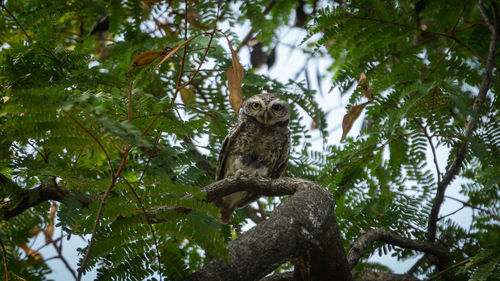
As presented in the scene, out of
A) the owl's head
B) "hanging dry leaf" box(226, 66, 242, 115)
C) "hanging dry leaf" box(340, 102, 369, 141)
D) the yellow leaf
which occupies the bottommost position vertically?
the yellow leaf

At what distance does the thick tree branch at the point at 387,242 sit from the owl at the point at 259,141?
1318 millimetres

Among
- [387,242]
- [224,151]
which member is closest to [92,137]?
[387,242]

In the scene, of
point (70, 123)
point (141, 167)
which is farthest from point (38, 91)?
point (141, 167)

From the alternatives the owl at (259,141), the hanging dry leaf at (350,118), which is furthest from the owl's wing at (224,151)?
the hanging dry leaf at (350,118)

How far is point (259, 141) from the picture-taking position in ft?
13.9

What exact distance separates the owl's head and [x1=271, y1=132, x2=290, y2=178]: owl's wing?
204mm

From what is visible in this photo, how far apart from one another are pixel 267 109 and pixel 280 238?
2.39m

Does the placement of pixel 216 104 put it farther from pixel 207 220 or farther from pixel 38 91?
pixel 38 91

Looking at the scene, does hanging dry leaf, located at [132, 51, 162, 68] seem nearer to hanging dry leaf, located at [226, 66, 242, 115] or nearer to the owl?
hanging dry leaf, located at [226, 66, 242, 115]

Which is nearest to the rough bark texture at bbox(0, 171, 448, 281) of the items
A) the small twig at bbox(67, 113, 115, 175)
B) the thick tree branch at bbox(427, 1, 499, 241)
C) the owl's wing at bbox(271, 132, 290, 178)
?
the thick tree branch at bbox(427, 1, 499, 241)

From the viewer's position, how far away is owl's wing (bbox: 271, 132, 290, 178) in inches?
164

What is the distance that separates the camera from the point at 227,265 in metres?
1.64

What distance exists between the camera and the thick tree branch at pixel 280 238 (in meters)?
1.65

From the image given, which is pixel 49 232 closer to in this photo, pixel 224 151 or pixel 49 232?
pixel 49 232
